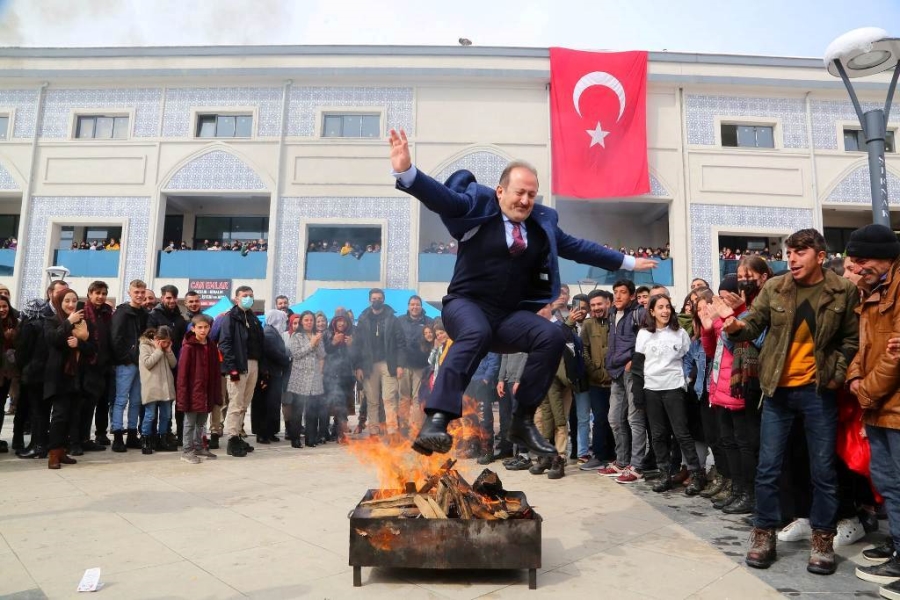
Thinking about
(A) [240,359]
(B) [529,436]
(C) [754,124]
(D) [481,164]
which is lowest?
(B) [529,436]

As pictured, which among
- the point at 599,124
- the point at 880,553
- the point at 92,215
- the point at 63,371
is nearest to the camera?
the point at 880,553

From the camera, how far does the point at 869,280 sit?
3285 mm

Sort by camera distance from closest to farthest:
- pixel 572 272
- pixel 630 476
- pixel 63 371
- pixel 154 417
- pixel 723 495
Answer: pixel 723 495
pixel 630 476
pixel 63 371
pixel 154 417
pixel 572 272

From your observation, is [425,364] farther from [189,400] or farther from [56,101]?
[56,101]

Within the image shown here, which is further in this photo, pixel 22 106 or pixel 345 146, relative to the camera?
pixel 22 106

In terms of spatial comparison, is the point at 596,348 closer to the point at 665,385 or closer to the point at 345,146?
the point at 665,385

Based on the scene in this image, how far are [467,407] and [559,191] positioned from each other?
11197 millimetres

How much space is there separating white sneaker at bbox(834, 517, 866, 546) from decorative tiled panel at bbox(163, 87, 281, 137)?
1781 cm

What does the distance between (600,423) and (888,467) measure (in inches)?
143

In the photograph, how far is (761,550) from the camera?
331cm

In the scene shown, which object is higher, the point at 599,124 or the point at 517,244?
the point at 599,124

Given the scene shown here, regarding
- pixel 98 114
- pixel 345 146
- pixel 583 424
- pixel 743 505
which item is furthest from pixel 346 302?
pixel 98 114

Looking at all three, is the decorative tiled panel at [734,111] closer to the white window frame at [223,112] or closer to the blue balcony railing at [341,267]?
the blue balcony railing at [341,267]

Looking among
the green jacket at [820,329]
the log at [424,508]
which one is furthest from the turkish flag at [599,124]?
the log at [424,508]
